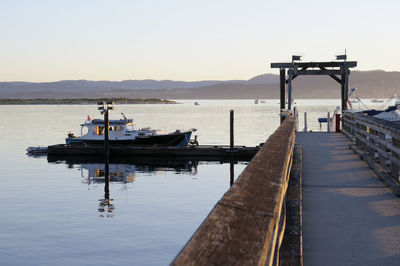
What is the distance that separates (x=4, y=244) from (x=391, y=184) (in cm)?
1479

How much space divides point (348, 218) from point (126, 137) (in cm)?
4218

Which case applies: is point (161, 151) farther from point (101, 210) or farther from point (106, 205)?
point (101, 210)

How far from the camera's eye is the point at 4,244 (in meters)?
20.2

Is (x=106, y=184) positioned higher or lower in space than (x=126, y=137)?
lower

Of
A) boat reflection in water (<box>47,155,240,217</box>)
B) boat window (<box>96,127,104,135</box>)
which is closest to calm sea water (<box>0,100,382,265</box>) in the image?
boat reflection in water (<box>47,155,240,217</box>)

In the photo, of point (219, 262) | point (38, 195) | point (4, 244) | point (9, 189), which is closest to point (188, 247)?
point (219, 262)

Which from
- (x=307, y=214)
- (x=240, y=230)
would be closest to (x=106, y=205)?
(x=307, y=214)

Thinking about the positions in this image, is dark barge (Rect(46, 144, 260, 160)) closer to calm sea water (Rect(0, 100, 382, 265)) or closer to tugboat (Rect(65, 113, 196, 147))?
calm sea water (Rect(0, 100, 382, 265))

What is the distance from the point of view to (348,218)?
8.15 metres

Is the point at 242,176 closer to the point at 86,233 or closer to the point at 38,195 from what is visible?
the point at 86,233

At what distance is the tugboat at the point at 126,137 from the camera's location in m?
49.0

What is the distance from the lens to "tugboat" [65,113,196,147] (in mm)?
49000

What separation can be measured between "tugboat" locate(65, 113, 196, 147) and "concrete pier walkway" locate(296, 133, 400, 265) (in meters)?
35.6

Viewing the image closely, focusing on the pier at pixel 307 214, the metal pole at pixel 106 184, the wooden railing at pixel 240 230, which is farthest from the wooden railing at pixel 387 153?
the metal pole at pixel 106 184
